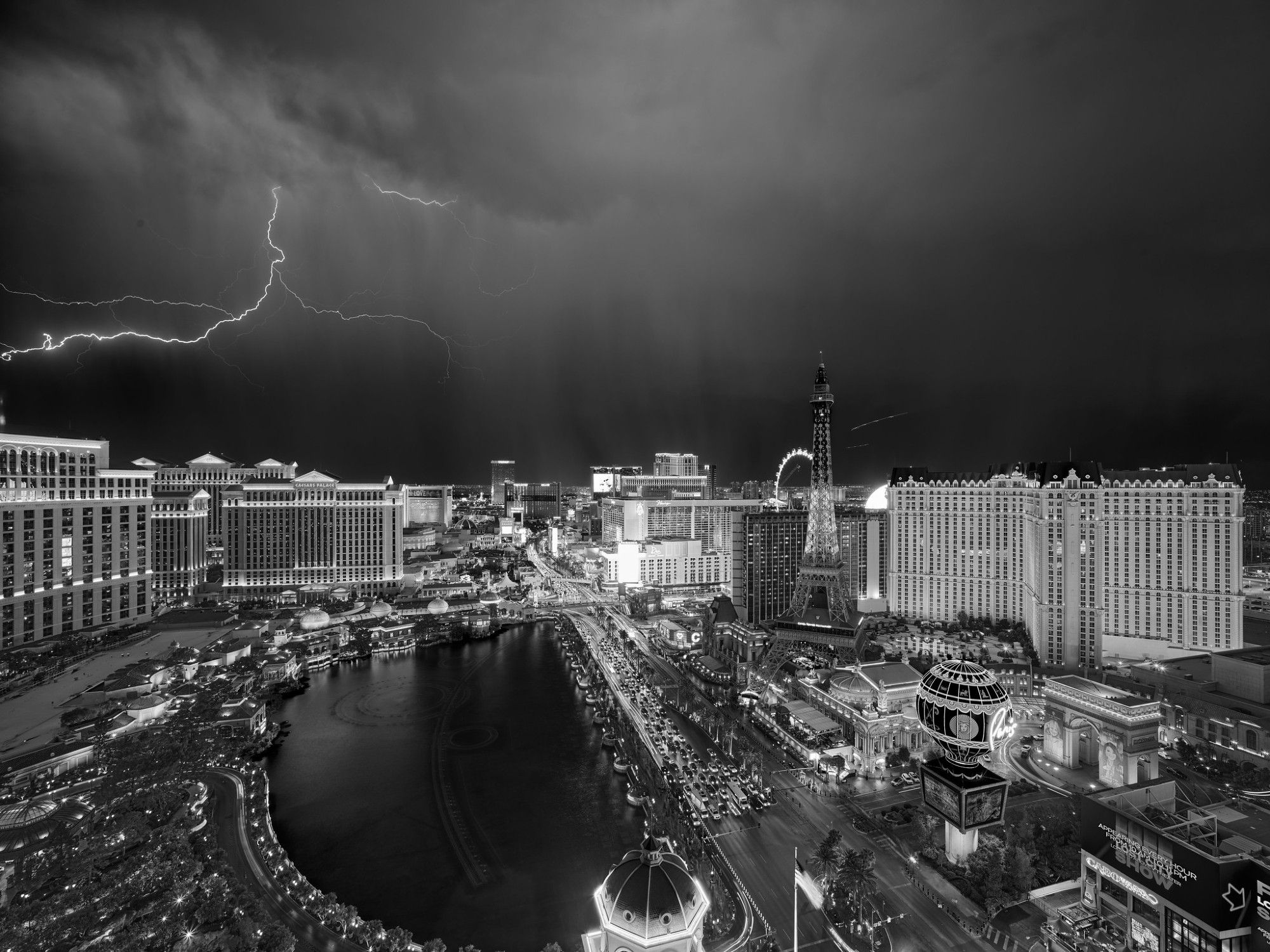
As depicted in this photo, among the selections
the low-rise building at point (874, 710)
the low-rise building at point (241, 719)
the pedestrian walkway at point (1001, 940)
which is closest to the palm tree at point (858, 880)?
the pedestrian walkway at point (1001, 940)

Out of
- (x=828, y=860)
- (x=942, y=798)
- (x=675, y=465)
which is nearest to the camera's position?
(x=828, y=860)

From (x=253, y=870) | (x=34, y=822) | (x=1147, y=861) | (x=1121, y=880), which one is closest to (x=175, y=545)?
(x=34, y=822)

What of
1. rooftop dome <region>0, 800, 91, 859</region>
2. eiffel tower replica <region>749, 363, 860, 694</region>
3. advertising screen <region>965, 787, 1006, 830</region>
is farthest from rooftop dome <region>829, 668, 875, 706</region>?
rooftop dome <region>0, 800, 91, 859</region>

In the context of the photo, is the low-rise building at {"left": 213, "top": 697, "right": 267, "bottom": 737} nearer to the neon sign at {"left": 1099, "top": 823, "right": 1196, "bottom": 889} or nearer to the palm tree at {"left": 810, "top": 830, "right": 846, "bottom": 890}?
the palm tree at {"left": 810, "top": 830, "right": 846, "bottom": 890}

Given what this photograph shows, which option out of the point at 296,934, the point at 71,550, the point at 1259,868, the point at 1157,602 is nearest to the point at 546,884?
the point at 296,934

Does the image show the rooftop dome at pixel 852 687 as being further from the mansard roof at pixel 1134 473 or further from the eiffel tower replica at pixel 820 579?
the mansard roof at pixel 1134 473

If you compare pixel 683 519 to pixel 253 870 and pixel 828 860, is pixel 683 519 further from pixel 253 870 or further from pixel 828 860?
pixel 253 870
